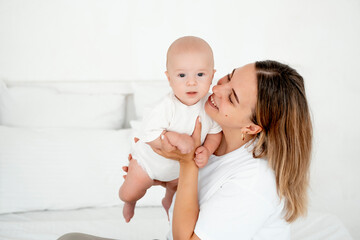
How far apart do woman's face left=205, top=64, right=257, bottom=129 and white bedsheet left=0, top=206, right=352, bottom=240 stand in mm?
1007

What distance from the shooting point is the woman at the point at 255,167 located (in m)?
1.17

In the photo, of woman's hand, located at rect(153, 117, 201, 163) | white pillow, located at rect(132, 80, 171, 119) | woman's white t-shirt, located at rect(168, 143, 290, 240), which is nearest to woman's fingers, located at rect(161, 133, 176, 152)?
woman's hand, located at rect(153, 117, 201, 163)

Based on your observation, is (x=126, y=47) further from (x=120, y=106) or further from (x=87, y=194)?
(x=87, y=194)

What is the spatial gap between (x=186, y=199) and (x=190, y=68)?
0.48 meters

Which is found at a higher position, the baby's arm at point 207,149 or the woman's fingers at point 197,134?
the woman's fingers at point 197,134

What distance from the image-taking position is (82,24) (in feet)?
8.20

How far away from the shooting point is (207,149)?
1.39 m

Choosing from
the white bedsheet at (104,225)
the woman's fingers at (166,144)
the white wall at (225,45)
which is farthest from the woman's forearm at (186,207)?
the white wall at (225,45)

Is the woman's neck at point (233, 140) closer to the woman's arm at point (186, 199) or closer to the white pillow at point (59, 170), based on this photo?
the woman's arm at point (186, 199)

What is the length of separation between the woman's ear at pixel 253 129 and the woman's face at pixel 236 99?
15mm

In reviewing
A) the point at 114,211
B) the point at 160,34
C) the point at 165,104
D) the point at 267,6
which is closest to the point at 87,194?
the point at 114,211

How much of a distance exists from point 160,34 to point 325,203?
1951mm

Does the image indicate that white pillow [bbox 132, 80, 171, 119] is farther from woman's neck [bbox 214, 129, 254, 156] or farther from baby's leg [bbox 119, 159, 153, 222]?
woman's neck [bbox 214, 129, 254, 156]

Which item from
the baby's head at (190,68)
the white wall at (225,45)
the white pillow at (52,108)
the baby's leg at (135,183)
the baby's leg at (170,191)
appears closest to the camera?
the baby's head at (190,68)
